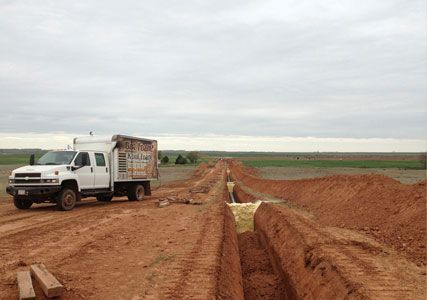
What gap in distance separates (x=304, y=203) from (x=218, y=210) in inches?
235

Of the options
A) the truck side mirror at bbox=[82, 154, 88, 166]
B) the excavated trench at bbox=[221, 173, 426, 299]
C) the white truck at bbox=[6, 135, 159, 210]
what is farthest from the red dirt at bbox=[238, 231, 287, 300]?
the truck side mirror at bbox=[82, 154, 88, 166]

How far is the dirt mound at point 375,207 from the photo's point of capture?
10.7 m

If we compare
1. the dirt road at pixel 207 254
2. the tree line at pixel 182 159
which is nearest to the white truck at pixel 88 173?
the dirt road at pixel 207 254

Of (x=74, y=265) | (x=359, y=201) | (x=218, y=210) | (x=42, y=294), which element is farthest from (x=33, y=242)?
(x=359, y=201)

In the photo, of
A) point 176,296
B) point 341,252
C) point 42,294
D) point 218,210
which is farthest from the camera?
point 218,210

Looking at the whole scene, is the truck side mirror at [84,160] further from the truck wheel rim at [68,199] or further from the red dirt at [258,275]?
the red dirt at [258,275]

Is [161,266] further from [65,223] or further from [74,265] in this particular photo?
[65,223]

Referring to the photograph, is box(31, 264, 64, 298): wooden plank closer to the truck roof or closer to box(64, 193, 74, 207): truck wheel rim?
box(64, 193, 74, 207): truck wheel rim

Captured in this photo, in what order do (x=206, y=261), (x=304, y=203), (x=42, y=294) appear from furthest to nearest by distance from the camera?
(x=304, y=203) < (x=206, y=261) < (x=42, y=294)

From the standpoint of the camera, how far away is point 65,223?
12570mm

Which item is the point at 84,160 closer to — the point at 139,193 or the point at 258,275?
the point at 139,193

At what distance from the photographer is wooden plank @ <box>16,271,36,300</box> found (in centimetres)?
540

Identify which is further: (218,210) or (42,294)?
(218,210)

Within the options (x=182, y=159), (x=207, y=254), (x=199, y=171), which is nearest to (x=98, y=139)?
(x=207, y=254)
